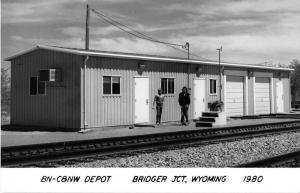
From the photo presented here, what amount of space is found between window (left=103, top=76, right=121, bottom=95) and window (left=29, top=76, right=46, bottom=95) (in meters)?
2.87

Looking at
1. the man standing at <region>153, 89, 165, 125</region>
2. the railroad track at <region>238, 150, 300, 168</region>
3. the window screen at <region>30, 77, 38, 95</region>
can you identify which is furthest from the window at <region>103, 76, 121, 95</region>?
the railroad track at <region>238, 150, 300, 168</region>

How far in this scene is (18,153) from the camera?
10.9 metres

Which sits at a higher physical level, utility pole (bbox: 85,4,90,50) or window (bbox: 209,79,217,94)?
utility pole (bbox: 85,4,90,50)

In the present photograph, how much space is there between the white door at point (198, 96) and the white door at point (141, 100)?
3856 millimetres

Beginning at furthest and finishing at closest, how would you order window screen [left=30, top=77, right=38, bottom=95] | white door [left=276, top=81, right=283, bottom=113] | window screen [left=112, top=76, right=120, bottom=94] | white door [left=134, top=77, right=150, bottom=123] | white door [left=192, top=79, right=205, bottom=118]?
white door [left=276, top=81, right=283, bottom=113], white door [left=192, top=79, right=205, bottom=118], white door [left=134, top=77, right=150, bottom=123], window screen [left=30, top=77, right=38, bottom=95], window screen [left=112, top=76, right=120, bottom=94]

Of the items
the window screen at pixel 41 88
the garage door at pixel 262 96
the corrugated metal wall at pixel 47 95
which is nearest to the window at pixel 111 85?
the corrugated metal wall at pixel 47 95

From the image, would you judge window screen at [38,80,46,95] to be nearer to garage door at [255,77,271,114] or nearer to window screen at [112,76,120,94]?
window screen at [112,76,120,94]

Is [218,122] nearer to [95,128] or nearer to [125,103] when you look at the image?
[125,103]

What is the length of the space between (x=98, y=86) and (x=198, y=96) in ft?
23.9

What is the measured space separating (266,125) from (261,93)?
31.6 ft

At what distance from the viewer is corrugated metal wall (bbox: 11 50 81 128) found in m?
17.6

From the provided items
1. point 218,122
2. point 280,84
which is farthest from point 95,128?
point 280,84

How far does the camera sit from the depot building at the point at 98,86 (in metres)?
17.6

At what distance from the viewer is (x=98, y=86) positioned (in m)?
18.0
